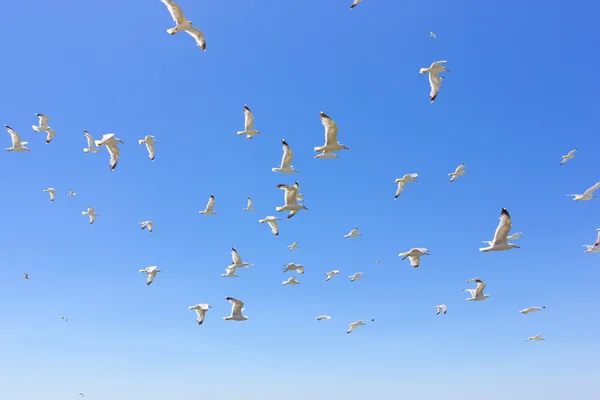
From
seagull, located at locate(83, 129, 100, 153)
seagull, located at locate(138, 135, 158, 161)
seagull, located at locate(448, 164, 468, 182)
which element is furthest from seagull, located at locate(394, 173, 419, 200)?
seagull, located at locate(83, 129, 100, 153)

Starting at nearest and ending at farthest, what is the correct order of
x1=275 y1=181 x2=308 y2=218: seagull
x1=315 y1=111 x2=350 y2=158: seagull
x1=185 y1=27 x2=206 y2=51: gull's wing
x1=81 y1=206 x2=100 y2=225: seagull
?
x1=315 y1=111 x2=350 y2=158: seagull → x1=185 y1=27 x2=206 y2=51: gull's wing → x1=275 y1=181 x2=308 y2=218: seagull → x1=81 y1=206 x2=100 y2=225: seagull

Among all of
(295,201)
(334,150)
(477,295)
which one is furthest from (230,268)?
(477,295)

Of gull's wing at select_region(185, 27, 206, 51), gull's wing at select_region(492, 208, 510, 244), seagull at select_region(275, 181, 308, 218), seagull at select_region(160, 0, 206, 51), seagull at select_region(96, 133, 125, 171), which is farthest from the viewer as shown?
seagull at select_region(96, 133, 125, 171)

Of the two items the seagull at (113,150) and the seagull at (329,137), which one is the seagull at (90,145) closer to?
the seagull at (113,150)

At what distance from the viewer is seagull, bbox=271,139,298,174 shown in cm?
2584

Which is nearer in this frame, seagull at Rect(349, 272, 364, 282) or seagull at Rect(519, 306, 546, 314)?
seagull at Rect(519, 306, 546, 314)

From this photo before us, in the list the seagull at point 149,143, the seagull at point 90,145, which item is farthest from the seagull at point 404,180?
the seagull at point 90,145

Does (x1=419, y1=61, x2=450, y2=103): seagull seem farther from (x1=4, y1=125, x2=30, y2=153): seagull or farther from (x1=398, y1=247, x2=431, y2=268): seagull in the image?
(x1=4, y1=125, x2=30, y2=153): seagull

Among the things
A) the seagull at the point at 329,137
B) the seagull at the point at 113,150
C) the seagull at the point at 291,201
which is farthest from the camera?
the seagull at the point at 113,150

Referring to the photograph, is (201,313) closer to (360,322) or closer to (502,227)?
(360,322)

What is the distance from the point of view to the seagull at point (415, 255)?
93.0 feet

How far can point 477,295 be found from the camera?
29031 mm

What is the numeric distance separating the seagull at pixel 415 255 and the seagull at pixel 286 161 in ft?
25.2

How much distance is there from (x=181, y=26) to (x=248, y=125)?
7279 mm
